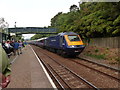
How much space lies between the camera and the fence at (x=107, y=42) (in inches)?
753

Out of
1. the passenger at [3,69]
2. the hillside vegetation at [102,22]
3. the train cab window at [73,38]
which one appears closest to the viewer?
the passenger at [3,69]

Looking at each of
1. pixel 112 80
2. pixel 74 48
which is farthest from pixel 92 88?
pixel 74 48

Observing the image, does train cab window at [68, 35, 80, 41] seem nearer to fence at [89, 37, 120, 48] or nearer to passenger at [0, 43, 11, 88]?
fence at [89, 37, 120, 48]

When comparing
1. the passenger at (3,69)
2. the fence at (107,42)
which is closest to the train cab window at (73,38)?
the fence at (107,42)

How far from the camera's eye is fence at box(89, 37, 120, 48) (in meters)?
19.1

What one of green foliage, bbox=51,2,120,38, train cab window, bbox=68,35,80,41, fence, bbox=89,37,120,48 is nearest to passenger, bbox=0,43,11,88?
green foliage, bbox=51,2,120,38

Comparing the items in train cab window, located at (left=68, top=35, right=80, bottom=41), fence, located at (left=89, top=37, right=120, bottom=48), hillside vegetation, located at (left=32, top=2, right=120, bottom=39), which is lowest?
fence, located at (left=89, top=37, right=120, bottom=48)

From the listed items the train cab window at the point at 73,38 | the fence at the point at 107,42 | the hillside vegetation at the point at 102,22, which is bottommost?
the fence at the point at 107,42

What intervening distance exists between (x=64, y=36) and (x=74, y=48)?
1890 mm

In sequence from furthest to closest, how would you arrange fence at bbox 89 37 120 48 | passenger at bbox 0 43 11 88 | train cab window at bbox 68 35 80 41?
1. fence at bbox 89 37 120 48
2. train cab window at bbox 68 35 80 41
3. passenger at bbox 0 43 11 88

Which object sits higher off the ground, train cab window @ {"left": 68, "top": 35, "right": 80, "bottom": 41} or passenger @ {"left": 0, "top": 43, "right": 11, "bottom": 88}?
train cab window @ {"left": 68, "top": 35, "right": 80, "bottom": 41}

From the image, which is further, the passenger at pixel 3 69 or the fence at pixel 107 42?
the fence at pixel 107 42

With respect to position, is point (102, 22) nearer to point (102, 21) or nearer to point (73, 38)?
point (102, 21)

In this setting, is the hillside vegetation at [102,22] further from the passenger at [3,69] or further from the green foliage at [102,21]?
the passenger at [3,69]
